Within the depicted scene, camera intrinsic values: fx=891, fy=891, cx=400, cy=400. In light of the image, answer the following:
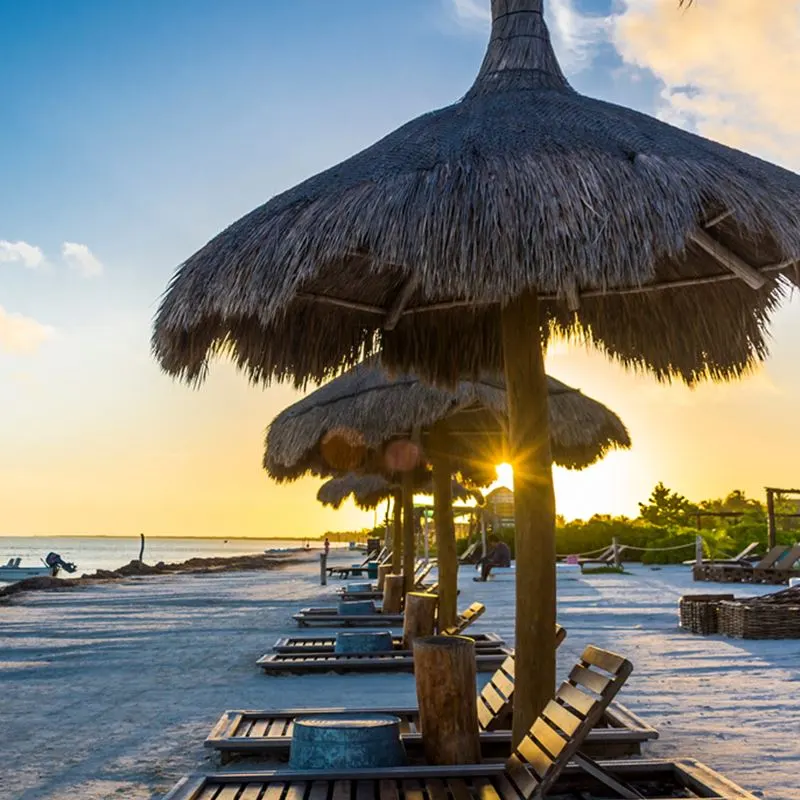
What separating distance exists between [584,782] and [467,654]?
83 centimetres

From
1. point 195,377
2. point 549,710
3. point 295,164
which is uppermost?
point 295,164

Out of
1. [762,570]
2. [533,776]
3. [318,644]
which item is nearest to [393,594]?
[318,644]

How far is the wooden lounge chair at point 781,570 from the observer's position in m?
17.6

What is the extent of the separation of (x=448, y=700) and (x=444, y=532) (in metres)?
4.03

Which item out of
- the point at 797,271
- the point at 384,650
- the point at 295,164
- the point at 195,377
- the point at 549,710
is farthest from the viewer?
the point at 384,650

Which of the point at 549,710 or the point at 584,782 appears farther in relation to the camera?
the point at 584,782

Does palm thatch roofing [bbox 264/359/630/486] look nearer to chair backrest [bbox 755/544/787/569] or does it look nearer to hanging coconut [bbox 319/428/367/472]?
hanging coconut [bbox 319/428/367/472]

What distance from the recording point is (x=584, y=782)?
Answer: 14.0 feet

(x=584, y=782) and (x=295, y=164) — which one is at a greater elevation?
(x=295, y=164)

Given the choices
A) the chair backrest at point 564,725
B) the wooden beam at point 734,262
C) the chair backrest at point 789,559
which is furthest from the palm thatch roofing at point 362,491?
the chair backrest at point 564,725

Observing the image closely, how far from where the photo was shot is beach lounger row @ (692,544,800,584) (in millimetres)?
17833

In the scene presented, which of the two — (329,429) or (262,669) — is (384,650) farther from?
(329,429)

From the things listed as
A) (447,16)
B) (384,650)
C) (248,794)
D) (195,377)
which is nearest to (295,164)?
(447,16)

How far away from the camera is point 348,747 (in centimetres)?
417
